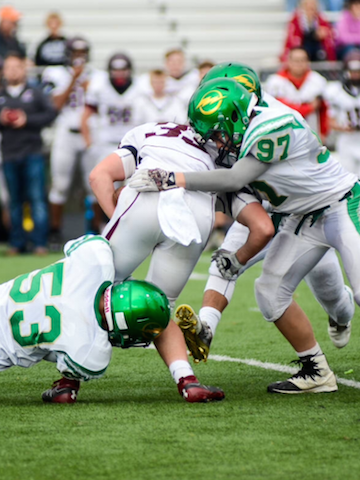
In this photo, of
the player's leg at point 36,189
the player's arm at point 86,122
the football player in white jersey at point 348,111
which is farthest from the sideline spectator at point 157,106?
the football player in white jersey at point 348,111

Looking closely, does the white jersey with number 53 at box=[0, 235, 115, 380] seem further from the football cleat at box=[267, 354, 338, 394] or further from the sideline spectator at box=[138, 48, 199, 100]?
the sideline spectator at box=[138, 48, 199, 100]

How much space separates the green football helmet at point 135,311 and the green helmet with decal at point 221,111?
2.11ft

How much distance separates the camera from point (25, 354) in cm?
339

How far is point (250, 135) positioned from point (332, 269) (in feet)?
2.70

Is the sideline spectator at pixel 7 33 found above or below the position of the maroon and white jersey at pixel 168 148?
below

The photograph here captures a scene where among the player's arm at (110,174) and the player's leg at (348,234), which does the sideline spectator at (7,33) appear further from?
the player's leg at (348,234)

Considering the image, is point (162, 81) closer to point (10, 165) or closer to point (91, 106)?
point (91, 106)

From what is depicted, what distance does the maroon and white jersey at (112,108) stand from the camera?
9406mm

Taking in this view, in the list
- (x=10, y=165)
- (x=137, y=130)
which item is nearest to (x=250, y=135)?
(x=137, y=130)

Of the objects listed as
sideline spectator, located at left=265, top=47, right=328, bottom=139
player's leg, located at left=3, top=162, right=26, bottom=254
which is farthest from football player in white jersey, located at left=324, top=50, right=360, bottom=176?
player's leg, located at left=3, top=162, right=26, bottom=254

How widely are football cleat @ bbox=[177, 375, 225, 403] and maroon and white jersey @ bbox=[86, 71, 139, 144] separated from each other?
622 cm

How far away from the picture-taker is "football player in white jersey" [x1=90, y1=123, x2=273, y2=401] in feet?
10.9

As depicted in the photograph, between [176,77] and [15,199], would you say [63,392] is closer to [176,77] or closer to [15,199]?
[15,199]

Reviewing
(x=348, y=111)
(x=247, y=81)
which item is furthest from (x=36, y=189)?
(x=247, y=81)
